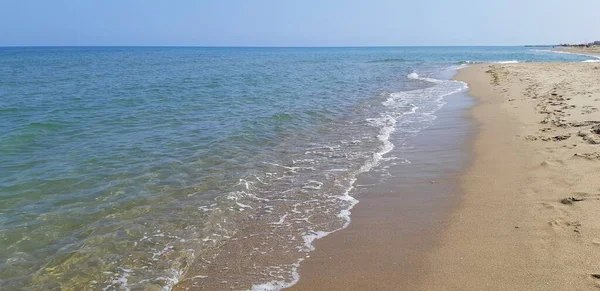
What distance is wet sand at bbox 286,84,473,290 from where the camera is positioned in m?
4.58

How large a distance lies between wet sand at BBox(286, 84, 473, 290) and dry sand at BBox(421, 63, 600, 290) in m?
0.22

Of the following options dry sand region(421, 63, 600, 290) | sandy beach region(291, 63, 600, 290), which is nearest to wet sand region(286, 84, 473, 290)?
sandy beach region(291, 63, 600, 290)

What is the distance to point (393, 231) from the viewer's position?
572 centimetres

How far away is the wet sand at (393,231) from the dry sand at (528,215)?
22 cm

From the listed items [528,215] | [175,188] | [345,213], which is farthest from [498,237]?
[175,188]

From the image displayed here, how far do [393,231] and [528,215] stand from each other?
185 cm

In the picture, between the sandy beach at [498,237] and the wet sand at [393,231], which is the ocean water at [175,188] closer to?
the wet sand at [393,231]

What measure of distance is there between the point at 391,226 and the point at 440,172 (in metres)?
2.82

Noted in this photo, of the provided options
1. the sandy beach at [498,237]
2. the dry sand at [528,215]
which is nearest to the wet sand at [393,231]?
the sandy beach at [498,237]

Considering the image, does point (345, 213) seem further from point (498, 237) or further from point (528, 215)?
point (528, 215)

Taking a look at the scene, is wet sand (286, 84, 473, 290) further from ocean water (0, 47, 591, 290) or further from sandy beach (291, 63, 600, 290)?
ocean water (0, 47, 591, 290)

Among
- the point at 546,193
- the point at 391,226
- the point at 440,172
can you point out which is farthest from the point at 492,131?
the point at 391,226

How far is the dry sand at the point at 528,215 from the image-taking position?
4348 mm

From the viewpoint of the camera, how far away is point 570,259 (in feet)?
14.8
